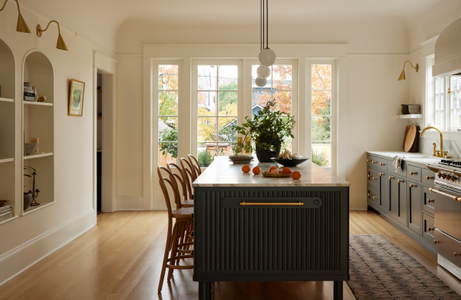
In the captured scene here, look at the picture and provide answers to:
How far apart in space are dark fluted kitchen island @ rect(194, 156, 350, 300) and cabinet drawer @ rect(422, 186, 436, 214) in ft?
5.91

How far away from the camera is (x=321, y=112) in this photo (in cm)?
593

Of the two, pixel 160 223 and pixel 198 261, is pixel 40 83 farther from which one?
pixel 198 261

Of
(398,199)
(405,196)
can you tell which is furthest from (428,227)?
(398,199)

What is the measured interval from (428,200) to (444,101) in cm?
175

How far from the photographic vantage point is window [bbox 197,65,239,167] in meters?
5.93

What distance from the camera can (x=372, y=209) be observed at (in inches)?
231

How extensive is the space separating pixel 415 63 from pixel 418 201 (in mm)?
2478

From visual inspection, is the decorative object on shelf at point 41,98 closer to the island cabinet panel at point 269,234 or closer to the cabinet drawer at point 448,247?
the island cabinet panel at point 269,234

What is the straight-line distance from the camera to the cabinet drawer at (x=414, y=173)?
4079mm

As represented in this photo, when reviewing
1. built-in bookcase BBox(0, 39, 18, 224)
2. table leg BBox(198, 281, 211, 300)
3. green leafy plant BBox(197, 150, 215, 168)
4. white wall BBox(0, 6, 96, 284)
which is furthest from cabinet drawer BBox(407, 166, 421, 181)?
built-in bookcase BBox(0, 39, 18, 224)

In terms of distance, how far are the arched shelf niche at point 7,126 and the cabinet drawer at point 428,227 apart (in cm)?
390

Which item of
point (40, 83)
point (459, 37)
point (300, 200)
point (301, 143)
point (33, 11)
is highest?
point (33, 11)

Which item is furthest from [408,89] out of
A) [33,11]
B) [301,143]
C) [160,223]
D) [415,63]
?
[33,11]

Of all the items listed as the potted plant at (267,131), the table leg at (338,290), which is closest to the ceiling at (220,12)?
the potted plant at (267,131)
